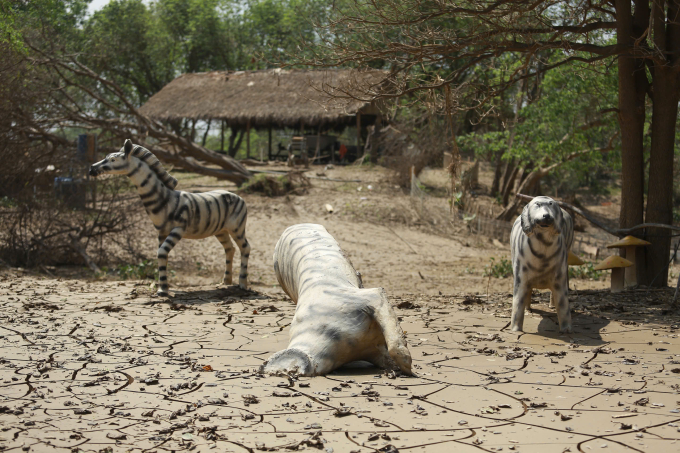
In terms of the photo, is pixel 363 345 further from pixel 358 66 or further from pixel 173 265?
pixel 173 265

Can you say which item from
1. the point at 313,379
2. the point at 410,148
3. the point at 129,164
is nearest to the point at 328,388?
the point at 313,379

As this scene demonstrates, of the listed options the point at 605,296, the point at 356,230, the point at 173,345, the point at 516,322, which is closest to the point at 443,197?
the point at 356,230

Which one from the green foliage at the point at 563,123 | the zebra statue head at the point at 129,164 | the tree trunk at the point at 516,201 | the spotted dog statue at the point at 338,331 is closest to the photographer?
the spotted dog statue at the point at 338,331

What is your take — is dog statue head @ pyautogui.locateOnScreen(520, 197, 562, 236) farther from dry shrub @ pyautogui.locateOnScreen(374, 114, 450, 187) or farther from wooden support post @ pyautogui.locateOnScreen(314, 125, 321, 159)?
wooden support post @ pyautogui.locateOnScreen(314, 125, 321, 159)

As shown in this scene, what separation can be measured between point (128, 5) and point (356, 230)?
83.9 ft

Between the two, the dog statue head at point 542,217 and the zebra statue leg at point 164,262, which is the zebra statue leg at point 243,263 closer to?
the zebra statue leg at point 164,262

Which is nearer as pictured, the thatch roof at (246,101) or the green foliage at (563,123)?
the green foliage at (563,123)

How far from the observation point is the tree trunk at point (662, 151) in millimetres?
8703

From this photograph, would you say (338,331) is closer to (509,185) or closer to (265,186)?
(265,186)

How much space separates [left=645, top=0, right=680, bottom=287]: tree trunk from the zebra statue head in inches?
261

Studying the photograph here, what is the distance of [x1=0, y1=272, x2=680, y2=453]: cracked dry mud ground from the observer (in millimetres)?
3406

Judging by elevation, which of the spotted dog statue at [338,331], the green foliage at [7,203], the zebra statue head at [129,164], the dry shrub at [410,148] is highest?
the dry shrub at [410,148]

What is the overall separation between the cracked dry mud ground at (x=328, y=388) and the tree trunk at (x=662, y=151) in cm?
178

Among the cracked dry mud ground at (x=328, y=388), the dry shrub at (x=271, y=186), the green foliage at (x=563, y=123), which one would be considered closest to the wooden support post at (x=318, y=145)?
the dry shrub at (x=271, y=186)
